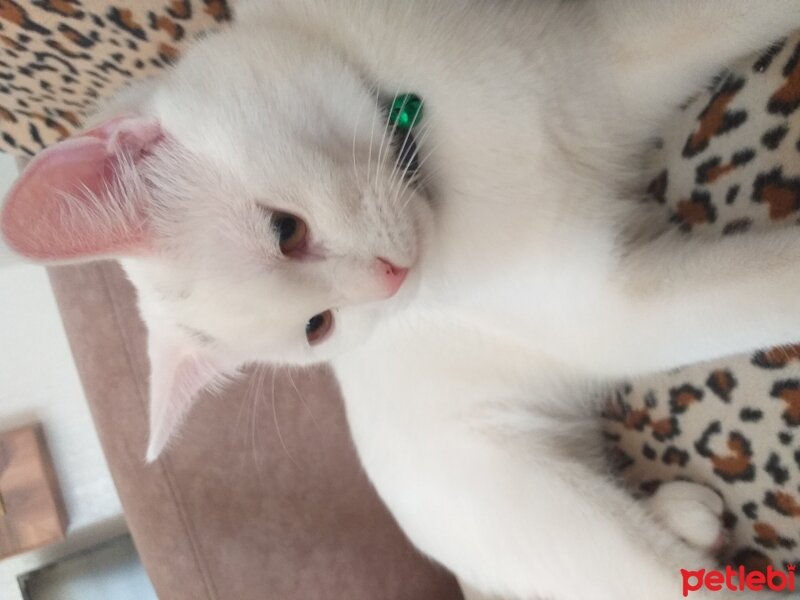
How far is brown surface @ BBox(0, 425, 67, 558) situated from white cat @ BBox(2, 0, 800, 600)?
1157 mm

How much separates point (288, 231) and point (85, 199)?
204 mm

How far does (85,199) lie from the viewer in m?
0.67

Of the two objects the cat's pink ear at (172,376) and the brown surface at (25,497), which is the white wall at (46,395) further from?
the cat's pink ear at (172,376)

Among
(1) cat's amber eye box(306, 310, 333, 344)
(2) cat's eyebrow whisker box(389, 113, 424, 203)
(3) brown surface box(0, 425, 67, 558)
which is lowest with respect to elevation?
(3) brown surface box(0, 425, 67, 558)

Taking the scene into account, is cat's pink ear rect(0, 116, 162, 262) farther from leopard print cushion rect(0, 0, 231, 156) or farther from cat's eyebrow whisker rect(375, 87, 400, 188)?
leopard print cushion rect(0, 0, 231, 156)

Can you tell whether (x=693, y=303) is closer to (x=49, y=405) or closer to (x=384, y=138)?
(x=384, y=138)

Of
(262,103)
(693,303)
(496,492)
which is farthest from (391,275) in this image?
(496,492)

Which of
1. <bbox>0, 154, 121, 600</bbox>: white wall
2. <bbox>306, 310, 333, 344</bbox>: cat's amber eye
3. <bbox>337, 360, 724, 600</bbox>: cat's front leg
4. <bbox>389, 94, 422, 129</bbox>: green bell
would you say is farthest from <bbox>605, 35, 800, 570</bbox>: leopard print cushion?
<bbox>0, 154, 121, 600</bbox>: white wall

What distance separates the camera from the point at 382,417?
1191 millimetres

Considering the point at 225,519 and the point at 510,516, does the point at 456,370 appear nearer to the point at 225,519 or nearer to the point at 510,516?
the point at 510,516

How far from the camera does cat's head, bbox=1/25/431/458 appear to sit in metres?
0.71

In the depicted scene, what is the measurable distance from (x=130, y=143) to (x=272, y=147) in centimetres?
16

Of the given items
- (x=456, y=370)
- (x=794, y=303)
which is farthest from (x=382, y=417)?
(x=794, y=303)

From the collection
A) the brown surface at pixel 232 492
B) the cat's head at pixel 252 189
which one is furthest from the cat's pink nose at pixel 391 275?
the brown surface at pixel 232 492
